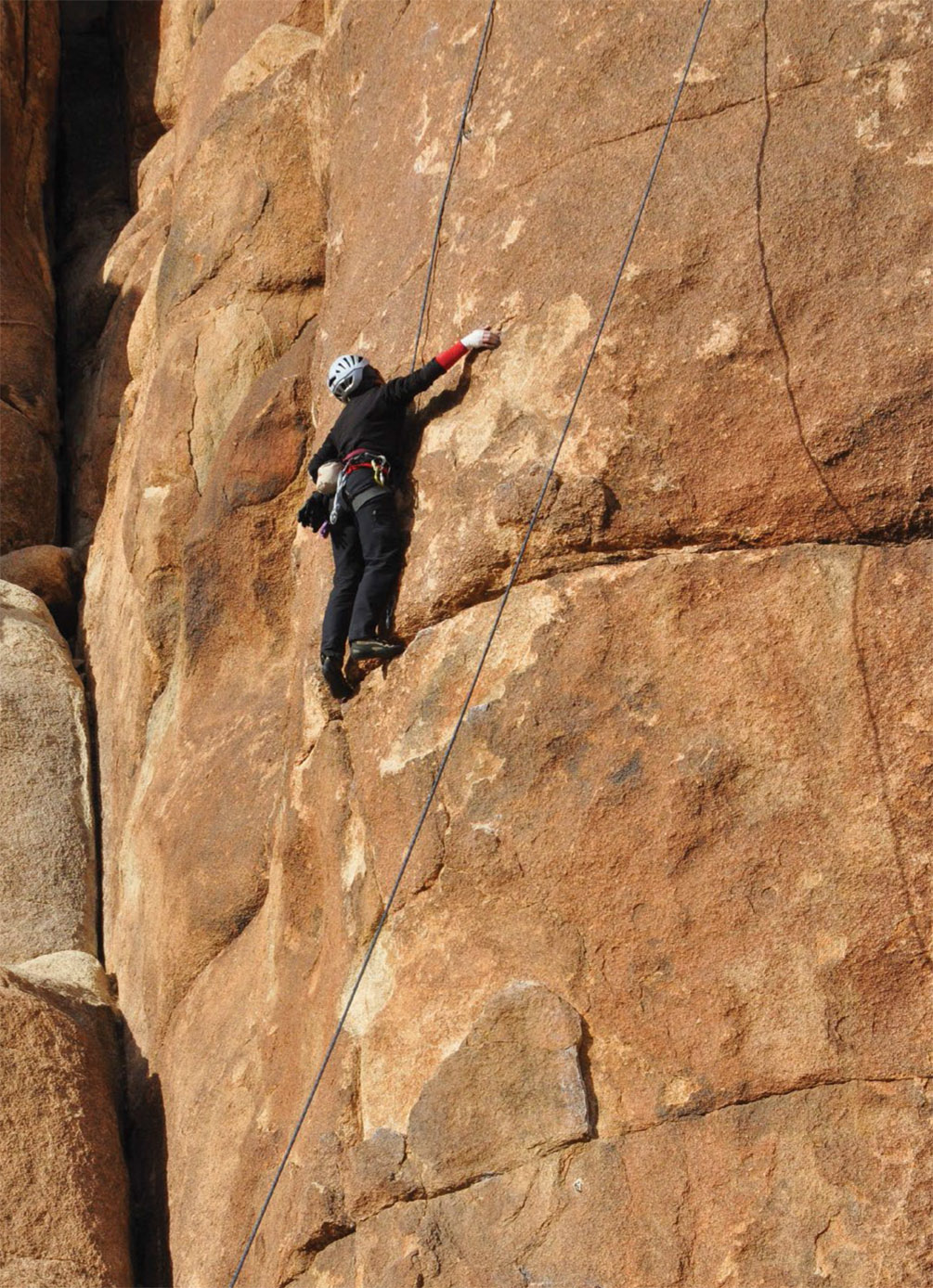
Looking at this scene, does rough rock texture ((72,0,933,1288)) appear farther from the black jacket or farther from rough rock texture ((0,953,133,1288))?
rough rock texture ((0,953,133,1288))

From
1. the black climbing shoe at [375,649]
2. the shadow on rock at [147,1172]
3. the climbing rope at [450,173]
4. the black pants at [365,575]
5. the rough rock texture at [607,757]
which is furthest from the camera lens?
the climbing rope at [450,173]

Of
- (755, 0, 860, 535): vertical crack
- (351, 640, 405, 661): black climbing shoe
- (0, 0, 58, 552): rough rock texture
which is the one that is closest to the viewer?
(755, 0, 860, 535): vertical crack

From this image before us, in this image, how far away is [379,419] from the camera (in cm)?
957

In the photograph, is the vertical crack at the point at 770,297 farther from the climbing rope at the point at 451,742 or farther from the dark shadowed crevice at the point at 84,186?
the dark shadowed crevice at the point at 84,186

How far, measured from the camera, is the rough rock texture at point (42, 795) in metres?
12.4

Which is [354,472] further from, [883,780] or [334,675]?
[883,780]

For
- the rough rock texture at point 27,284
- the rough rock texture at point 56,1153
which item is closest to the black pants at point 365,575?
the rough rock texture at point 56,1153

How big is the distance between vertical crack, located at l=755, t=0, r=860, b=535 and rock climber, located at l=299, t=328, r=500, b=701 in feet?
5.04

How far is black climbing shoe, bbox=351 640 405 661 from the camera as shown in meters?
9.01

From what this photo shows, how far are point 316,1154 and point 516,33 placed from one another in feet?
21.8

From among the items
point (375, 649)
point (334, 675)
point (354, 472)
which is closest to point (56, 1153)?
point (334, 675)

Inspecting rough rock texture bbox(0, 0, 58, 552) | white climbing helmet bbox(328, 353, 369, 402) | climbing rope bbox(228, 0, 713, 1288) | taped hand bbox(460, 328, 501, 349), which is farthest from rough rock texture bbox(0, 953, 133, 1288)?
rough rock texture bbox(0, 0, 58, 552)

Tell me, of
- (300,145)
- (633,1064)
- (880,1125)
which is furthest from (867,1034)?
(300,145)

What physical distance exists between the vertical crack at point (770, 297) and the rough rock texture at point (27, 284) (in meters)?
9.08
